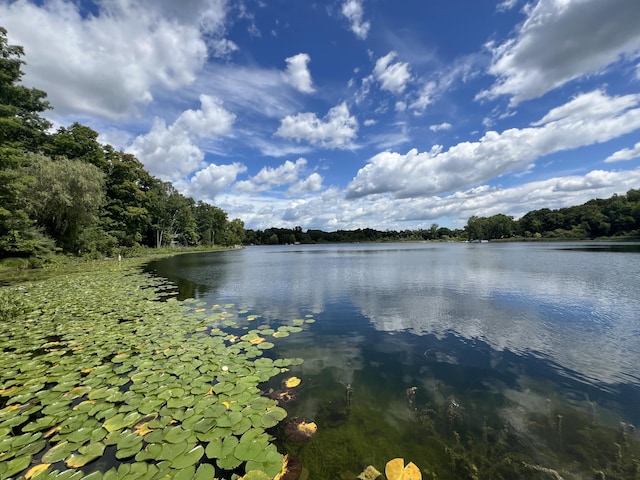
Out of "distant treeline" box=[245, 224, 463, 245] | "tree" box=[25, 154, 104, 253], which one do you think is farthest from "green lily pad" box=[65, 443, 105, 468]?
"distant treeline" box=[245, 224, 463, 245]

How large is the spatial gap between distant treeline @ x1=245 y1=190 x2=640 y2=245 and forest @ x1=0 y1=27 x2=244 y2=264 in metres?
114

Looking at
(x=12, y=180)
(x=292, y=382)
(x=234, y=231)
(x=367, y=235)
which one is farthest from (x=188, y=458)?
(x=367, y=235)

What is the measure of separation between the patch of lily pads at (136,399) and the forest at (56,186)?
17.8 metres

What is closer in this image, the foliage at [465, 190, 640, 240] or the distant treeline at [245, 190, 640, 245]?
the foliage at [465, 190, 640, 240]

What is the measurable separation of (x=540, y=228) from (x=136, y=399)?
517 ft

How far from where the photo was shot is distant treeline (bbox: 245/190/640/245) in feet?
308

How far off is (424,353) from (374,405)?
2862 mm

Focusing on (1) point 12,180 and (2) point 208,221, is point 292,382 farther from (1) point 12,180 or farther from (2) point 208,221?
(2) point 208,221

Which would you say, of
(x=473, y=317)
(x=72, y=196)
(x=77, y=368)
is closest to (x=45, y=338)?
(x=77, y=368)

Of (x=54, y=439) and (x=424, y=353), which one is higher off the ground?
(x=54, y=439)

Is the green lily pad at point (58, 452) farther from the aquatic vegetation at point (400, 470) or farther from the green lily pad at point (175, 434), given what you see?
the aquatic vegetation at point (400, 470)

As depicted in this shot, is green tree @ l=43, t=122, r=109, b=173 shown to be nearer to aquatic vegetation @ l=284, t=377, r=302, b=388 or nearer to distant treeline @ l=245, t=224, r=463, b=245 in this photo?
aquatic vegetation @ l=284, t=377, r=302, b=388

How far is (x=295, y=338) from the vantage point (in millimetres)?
7984

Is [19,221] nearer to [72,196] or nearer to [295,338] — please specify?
[72,196]
